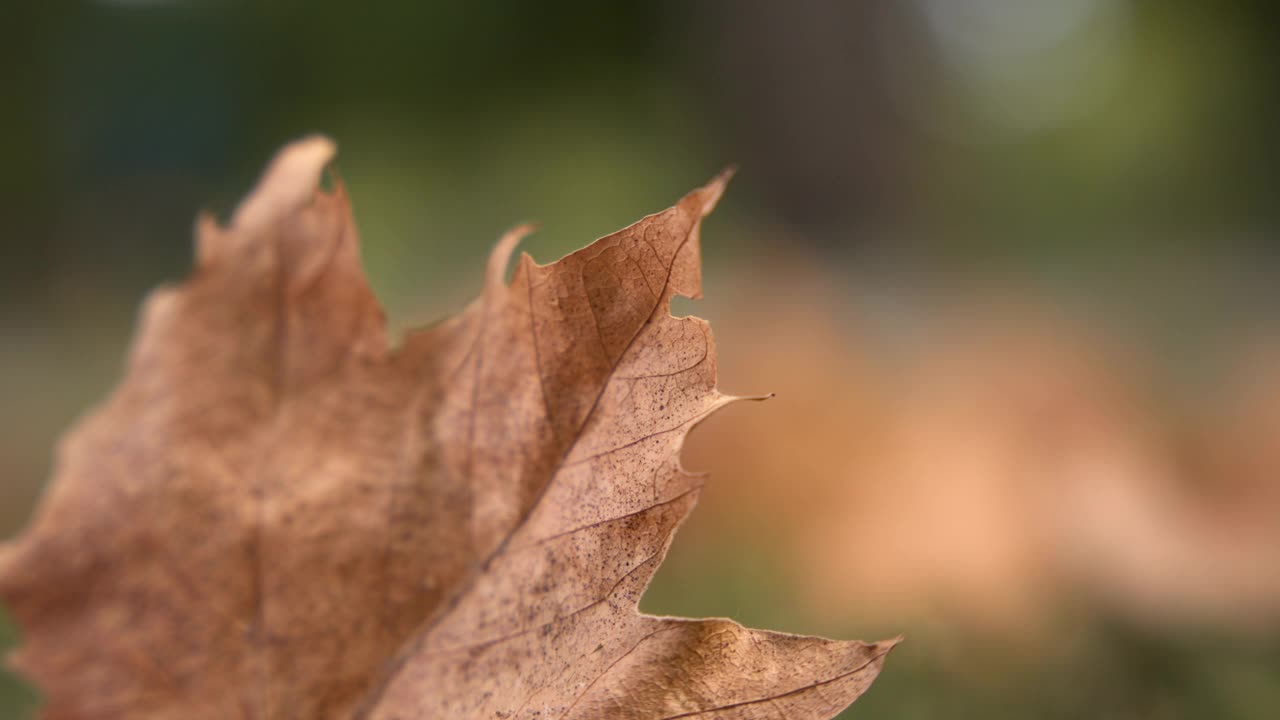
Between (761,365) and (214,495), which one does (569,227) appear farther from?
(214,495)

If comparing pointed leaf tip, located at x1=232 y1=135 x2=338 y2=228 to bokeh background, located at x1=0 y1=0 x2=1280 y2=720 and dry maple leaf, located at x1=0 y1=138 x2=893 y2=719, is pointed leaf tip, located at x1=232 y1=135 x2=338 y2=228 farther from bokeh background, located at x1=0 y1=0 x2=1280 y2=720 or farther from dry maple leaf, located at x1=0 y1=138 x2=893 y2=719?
bokeh background, located at x1=0 y1=0 x2=1280 y2=720

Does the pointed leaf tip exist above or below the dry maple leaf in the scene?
above

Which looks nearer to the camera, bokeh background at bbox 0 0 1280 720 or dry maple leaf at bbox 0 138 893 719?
dry maple leaf at bbox 0 138 893 719

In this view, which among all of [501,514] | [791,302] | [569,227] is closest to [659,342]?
[501,514]

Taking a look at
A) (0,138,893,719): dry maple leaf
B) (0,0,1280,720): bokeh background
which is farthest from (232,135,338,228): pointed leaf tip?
(0,0,1280,720): bokeh background

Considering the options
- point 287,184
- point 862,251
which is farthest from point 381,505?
point 862,251

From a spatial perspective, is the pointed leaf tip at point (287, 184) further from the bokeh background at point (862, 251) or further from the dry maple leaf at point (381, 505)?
the bokeh background at point (862, 251)
